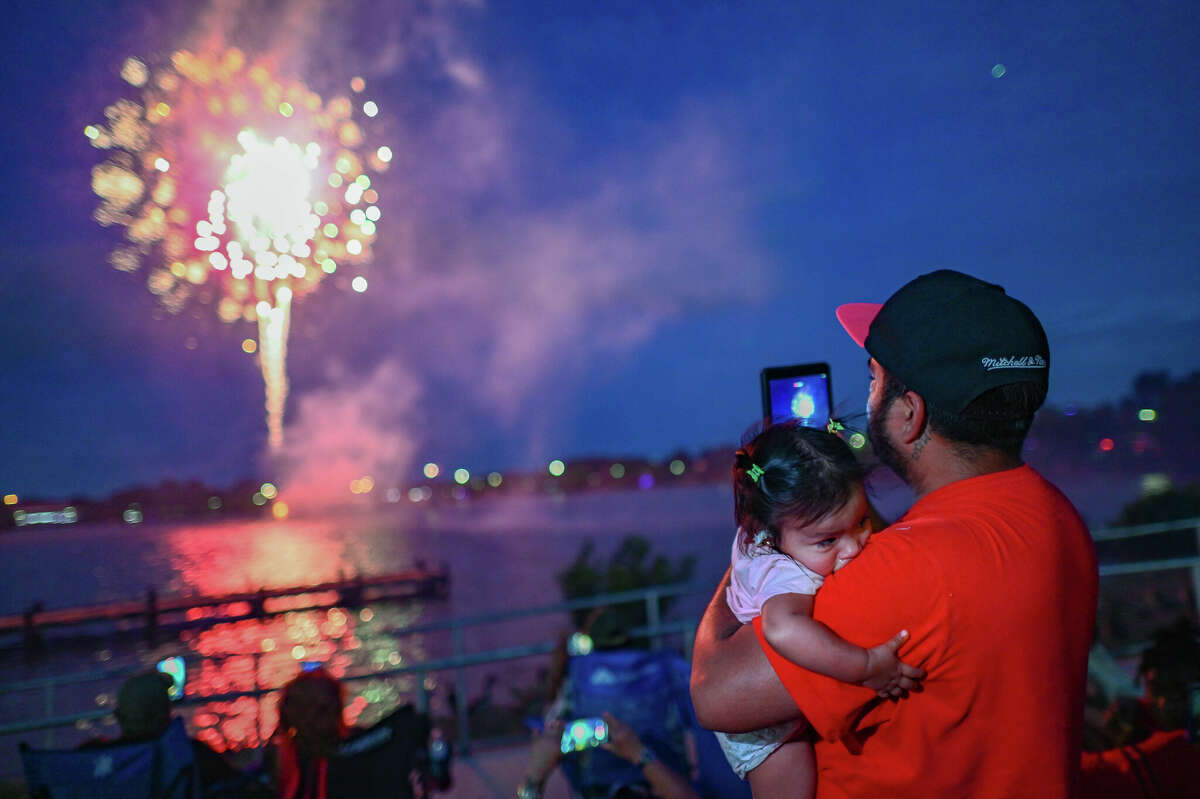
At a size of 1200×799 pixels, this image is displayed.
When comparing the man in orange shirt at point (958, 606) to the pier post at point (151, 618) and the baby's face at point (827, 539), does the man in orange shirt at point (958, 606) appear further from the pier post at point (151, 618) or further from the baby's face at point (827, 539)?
the pier post at point (151, 618)

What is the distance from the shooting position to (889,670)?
3.72 feet

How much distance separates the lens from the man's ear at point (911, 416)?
1306 millimetres

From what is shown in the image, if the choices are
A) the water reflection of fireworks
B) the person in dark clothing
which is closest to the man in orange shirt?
the person in dark clothing

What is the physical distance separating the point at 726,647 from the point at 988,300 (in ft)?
2.47

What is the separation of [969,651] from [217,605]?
213 feet

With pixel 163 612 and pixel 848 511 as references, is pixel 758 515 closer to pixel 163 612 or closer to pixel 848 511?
pixel 848 511

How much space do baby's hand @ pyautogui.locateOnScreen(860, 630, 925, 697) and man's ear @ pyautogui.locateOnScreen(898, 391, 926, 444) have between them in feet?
1.21

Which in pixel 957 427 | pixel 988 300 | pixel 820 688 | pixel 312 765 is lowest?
pixel 312 765

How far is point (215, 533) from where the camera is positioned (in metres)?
192

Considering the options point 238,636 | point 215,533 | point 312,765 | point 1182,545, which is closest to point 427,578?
point 238,636

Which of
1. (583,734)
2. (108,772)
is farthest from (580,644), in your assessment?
(108,772)

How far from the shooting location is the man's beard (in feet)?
4.57

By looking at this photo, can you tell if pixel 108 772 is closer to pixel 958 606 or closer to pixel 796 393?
pixel 796 393

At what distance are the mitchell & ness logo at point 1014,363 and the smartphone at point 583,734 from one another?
1.74m
